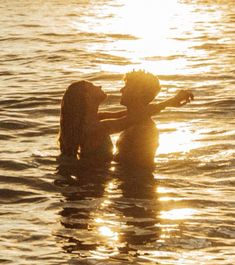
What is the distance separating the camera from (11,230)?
10328 millimetres

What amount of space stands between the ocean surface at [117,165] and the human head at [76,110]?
37 cm

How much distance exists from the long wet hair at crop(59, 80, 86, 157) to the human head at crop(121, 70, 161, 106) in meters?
0.50

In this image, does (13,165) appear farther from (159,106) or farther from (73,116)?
(159,106)

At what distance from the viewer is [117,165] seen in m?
12.6

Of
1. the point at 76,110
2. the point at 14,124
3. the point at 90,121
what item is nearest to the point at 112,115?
the point at 90,121

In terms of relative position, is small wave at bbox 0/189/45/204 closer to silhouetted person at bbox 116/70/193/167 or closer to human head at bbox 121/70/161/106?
silhouetted person at bbox 116/70/193/167

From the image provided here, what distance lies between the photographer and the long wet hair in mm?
12391

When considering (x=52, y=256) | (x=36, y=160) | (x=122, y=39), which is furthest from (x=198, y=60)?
(x=52, y=256)

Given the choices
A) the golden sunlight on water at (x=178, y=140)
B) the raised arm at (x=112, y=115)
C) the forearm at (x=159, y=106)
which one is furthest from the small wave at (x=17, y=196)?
the golden sunlight on water at (x=178, y=140)

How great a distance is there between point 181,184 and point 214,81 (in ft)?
21.2

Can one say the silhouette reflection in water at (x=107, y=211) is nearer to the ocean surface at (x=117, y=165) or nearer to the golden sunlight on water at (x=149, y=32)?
the ocean surface at (x=117, y=165)

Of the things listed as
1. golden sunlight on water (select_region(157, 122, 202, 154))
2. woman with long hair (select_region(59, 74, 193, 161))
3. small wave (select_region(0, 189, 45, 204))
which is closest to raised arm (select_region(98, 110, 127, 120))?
woman with long hair (select_region(59, 74, 193, 161))

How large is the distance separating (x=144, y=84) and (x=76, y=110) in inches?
32.7

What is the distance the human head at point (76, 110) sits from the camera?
12.4m
